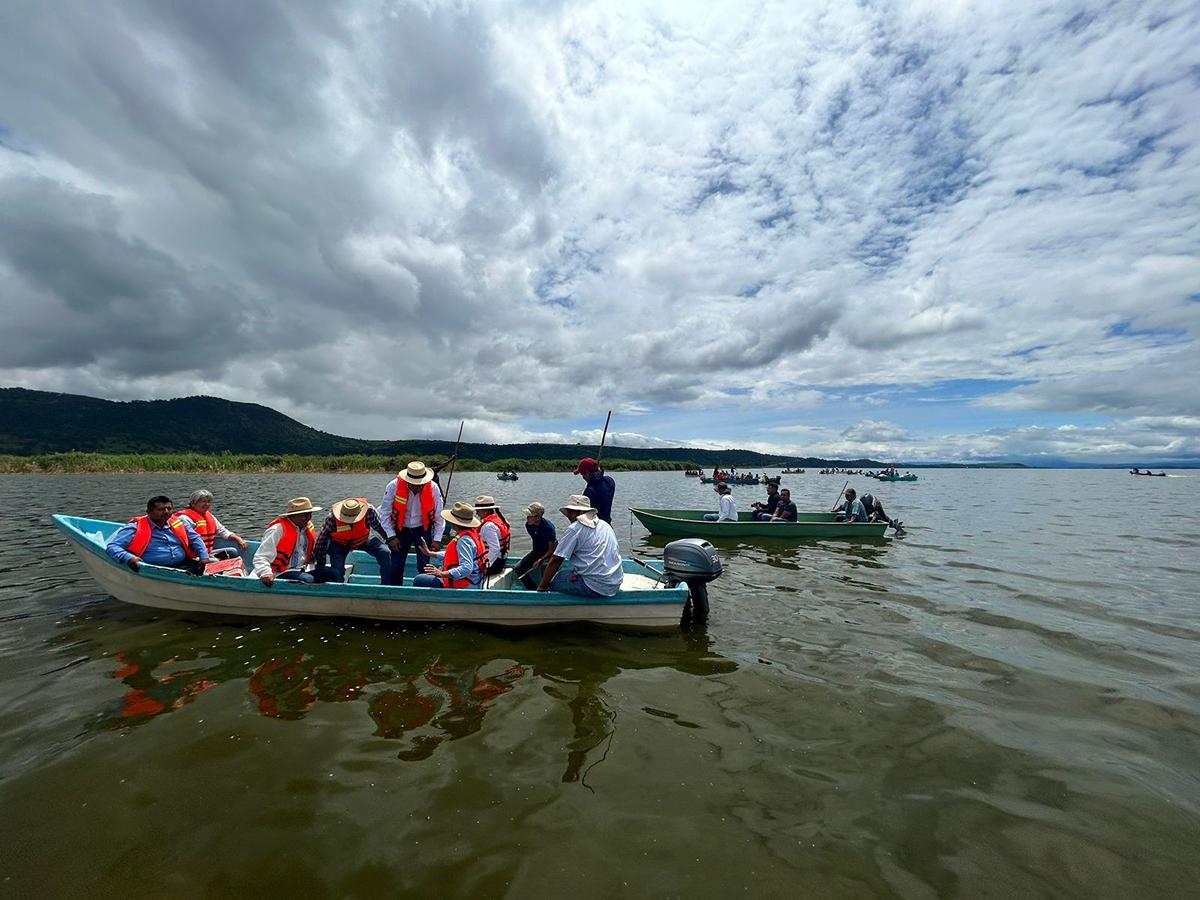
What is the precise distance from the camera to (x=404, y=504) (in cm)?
960

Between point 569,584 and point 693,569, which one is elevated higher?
point 693,569

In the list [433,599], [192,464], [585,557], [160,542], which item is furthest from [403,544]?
[192,464]

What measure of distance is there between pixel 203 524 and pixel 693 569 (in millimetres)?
9190

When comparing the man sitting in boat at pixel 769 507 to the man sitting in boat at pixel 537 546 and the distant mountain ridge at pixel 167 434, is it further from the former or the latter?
the distant mountain ridge at pixel 167 434

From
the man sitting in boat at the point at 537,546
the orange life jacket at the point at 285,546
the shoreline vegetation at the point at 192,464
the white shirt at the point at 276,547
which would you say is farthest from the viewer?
the shoreline vegetation at the point at 192,464

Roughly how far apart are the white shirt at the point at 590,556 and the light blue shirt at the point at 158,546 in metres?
6.55

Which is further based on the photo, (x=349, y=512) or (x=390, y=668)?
(x=349, y=512)

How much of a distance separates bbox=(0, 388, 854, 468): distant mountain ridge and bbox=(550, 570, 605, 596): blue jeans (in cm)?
13358

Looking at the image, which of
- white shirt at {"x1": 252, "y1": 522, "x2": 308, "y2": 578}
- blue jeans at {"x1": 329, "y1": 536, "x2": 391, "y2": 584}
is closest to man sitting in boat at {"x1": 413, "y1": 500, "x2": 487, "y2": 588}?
blue jeans at {"x1": 329, "y1": 536, "x2": 391, "y2": 584}

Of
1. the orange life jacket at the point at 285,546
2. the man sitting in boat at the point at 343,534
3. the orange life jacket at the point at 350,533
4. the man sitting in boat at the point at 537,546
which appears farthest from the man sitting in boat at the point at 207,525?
the man sitting in boat at the point at 537,546

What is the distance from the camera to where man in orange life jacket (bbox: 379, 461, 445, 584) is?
31.2ft

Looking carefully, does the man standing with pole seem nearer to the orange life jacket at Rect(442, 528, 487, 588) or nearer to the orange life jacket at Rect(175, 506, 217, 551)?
the orange life jacket at Rect(442, 528, 487, 588)

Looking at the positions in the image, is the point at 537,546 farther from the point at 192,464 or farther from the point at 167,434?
the point at 167,434

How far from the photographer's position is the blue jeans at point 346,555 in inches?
366
